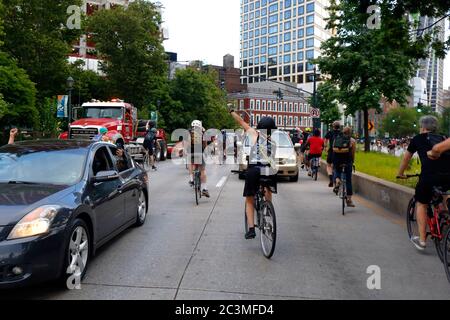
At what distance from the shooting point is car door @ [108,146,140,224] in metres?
7.12

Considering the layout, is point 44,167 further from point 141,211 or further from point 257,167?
point 257,167

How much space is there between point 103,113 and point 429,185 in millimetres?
18771

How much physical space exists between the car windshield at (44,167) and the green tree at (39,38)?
30951 mm

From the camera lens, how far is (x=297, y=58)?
14462 cm

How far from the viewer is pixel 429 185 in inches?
242

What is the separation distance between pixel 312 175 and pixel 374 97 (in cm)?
1188

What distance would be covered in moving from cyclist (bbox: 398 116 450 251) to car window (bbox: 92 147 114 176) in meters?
4.22

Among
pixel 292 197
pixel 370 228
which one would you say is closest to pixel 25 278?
pixel 370 228

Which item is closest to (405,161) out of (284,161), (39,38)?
(284,161)

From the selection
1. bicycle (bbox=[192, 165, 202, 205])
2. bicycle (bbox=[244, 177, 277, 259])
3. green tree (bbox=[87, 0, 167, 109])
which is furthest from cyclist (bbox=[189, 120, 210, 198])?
green tree (bbox=[87, 0, 167, 109])

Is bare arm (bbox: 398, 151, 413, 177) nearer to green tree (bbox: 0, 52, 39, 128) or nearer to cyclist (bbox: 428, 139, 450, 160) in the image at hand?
cyclist (bbox: 428, 139, 450, 160)
